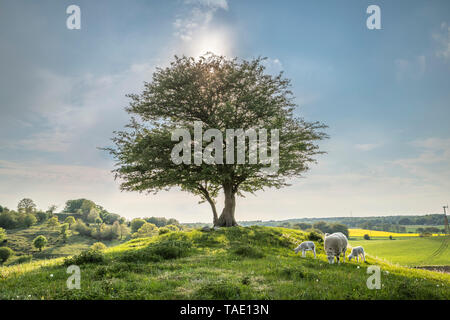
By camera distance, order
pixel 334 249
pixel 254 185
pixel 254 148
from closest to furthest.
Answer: pixel 334 249 < pixel 254 148 < pixel 254 185

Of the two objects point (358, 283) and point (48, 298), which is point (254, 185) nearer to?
point (358, 283)

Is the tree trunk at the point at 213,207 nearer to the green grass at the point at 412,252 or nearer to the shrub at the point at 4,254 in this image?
the green grass at the point at 412,252

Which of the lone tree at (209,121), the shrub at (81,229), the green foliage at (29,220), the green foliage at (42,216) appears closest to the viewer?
the lone tree at (209,121)

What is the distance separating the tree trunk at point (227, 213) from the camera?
27.2m

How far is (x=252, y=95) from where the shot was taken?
83.0 feet

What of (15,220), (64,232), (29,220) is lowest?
(64,232)

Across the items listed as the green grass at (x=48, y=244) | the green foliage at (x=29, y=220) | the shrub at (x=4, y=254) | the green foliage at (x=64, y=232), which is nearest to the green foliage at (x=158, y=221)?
the green grass at (x=48, y=244)

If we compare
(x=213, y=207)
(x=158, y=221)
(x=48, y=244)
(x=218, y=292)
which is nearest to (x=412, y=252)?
(x=213, y=207)

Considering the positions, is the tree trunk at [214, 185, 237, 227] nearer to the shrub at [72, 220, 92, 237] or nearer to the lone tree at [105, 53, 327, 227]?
the lone tree at [105, 53, 327, 227]

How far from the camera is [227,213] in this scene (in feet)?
90.3

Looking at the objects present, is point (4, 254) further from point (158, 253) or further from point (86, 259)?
point (158, 253)
